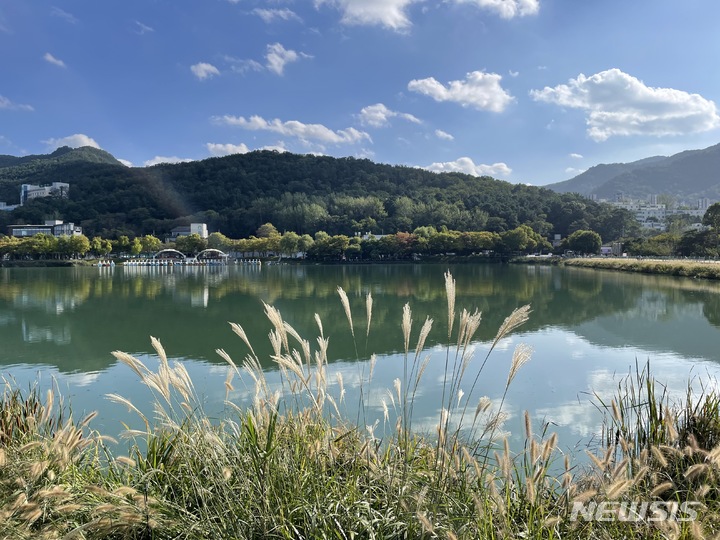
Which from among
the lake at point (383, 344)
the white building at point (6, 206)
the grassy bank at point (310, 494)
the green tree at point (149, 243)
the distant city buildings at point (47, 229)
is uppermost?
the white building at point (6, 206)

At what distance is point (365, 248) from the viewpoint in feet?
239

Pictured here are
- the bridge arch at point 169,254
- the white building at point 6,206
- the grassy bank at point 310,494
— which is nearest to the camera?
the grassy bank at point 310,494

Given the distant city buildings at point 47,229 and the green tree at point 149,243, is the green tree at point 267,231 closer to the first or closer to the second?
the green tree at point 149,243

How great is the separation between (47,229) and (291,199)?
151 ft

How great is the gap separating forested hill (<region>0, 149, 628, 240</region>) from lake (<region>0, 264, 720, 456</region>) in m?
63.8

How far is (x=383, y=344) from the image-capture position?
1186 cm

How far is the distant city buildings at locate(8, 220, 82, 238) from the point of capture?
277 ft

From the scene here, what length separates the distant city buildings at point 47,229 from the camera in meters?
84.5

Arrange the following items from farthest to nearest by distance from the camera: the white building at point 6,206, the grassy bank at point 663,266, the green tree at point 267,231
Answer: the white building at point 6,206
the green tree at point 267,231
the grassy bank at point 663,266

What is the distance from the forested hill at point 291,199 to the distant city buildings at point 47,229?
470cm

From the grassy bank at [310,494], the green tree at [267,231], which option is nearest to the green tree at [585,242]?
the green tree at [267,231]

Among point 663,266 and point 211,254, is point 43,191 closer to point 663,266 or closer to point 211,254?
point 211,254

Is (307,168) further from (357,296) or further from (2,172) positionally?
(357,296)

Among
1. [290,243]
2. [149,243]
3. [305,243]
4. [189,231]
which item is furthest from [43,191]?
[305,243]
